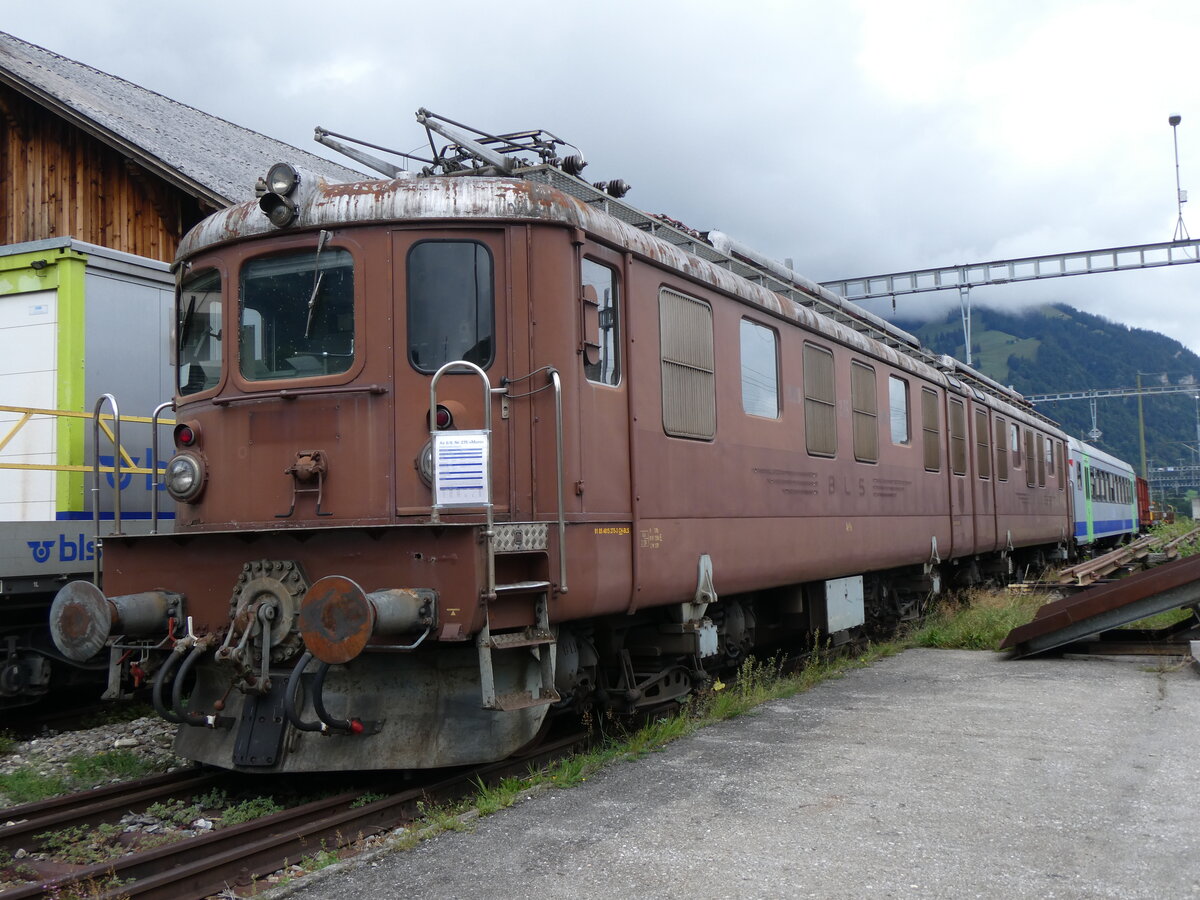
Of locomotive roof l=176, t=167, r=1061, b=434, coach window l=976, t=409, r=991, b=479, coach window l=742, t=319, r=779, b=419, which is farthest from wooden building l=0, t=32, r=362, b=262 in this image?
coach window l=976, t=409, r=991, b=479

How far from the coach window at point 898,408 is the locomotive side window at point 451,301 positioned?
22.8 feet

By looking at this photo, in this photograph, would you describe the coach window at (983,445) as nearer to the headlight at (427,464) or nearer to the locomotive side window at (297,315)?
the headlight at (427,464)

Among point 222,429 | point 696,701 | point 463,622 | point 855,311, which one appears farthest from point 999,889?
point 855,311

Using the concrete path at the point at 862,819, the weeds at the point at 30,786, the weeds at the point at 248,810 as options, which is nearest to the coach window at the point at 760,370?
the concrete path at the point at 862,819

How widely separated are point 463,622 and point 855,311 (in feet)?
27.1

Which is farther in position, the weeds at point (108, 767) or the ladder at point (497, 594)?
the weeds at point (108, 767)

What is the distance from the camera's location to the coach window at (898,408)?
12.0 meters

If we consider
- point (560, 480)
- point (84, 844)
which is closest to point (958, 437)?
point (560, 480)

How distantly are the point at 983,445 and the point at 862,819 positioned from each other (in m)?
11.8

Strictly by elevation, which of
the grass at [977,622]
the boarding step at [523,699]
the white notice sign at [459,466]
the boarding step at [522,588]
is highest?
the white notice sign at [459,466]

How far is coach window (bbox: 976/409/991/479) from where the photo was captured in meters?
15.6

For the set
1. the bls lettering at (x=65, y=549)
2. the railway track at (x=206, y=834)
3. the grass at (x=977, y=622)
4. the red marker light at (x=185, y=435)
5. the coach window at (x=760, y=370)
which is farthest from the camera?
the grass at (x=977, y=622)

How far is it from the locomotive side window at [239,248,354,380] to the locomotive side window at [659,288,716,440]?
2.14 metres

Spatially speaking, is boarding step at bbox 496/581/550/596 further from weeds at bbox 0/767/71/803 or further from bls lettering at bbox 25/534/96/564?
bls lettering at bbox 25/534/96/564
